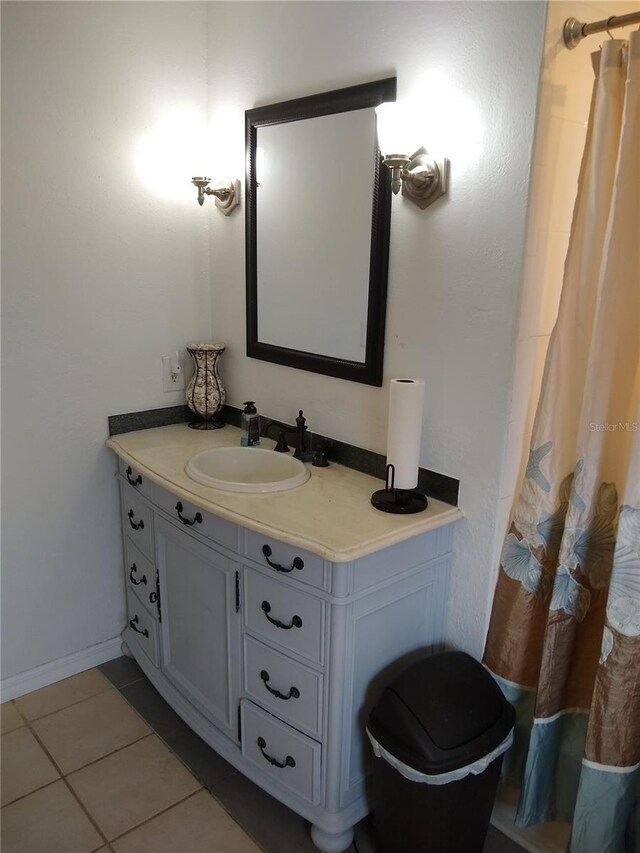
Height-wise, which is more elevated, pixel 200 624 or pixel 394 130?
pixel 394 130

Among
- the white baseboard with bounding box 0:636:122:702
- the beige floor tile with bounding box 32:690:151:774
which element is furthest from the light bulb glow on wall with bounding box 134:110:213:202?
the beige floor tile with bounding box 32:690:151:774

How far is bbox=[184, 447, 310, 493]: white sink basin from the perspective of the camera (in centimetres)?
203

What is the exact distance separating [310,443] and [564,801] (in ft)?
4.00

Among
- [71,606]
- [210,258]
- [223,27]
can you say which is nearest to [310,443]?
[210,258]

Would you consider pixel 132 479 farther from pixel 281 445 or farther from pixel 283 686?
pixel 283 686

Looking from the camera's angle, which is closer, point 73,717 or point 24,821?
point 24,821

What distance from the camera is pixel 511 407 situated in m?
1.61

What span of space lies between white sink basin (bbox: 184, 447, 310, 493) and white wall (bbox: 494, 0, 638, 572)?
0.64 m

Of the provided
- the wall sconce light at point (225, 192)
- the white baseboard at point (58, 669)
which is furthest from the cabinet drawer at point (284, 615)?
the wall sconce light at point (225, 192)

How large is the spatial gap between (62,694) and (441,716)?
145cm

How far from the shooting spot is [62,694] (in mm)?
2303

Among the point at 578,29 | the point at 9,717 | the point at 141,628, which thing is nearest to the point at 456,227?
the point at 578,29

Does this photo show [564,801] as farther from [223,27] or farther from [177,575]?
[223,27]

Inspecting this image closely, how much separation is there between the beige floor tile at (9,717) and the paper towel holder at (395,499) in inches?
56.3
